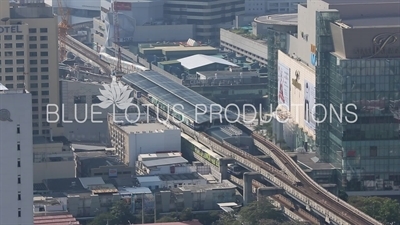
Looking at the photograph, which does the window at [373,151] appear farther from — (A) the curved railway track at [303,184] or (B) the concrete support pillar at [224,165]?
(B) the concrete support pillar at [224,165]

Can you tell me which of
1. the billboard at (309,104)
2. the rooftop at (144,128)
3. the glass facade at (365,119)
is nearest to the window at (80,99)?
the rooftop at (144,128)

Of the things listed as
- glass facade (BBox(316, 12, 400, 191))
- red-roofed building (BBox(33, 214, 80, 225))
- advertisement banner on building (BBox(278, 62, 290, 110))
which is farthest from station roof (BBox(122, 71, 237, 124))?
red-roofed building (BBox(33, 214, 80, 225))

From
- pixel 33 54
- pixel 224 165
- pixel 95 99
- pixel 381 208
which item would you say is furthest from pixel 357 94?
pixel 95 99

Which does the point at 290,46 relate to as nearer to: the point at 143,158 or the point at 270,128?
the point at 270,128

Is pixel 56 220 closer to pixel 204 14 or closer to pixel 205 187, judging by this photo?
pixel 205 187

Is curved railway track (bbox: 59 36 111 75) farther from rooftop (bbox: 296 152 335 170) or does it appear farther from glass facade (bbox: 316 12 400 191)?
glass facade (bbox: 316 12 400 191)

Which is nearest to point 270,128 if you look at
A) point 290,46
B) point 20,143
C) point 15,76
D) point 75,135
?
point 290,46
